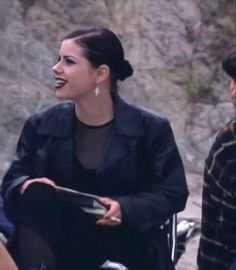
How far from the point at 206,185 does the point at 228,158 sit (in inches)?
5.5

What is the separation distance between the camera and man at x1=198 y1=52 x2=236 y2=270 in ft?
10.7

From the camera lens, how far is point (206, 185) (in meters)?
3.36

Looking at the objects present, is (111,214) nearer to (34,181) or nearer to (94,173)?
(94,173)

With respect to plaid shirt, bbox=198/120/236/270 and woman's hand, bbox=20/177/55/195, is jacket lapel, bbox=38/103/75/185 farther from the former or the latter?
plaid shirt, bbox=198/120/236/270

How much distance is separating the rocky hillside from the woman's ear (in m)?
3.53

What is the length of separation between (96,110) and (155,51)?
428 centimetres

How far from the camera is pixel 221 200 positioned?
10.8 feet

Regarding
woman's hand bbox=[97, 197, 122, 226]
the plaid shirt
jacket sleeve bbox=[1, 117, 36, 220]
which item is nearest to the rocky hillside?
jacket sleeve bbox=[1, 117, 36, 220]

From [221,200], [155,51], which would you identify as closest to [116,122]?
[221,200]

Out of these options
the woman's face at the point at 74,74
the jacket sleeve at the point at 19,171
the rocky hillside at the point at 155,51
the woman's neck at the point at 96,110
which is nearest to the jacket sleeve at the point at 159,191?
the woman's neck at the point at 96,110

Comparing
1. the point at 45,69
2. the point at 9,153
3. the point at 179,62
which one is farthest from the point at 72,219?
the point at 179,62

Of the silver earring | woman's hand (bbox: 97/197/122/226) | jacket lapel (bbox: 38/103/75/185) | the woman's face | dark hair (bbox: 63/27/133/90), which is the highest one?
dark hair (bbox: 63/27/133/90)

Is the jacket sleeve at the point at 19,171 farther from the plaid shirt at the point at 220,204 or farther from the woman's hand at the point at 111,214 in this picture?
the plaid shirt at the point at 220,204

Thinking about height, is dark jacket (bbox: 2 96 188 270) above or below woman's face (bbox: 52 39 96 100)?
below
